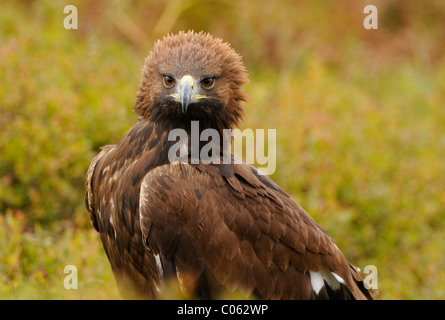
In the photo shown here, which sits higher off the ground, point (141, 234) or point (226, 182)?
point (226, 182)

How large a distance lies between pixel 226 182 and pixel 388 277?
14.3 feet

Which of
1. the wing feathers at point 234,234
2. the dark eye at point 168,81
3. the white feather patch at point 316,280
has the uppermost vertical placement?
the dark eye at point 168,81

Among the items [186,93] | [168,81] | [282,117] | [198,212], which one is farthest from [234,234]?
[282,117]

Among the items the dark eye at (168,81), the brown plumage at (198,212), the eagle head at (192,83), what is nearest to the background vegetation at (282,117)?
the brown plumage at (198,212)

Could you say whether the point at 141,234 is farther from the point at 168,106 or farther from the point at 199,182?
the point at 168,106

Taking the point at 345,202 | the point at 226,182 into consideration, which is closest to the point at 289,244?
the point at 226,182

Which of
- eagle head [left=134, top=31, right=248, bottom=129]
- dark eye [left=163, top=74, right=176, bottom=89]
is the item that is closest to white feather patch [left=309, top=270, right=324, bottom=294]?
eagle head [left=134, top=31, right=248, bottom=129]

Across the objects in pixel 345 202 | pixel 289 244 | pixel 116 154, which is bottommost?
pixel 289 244

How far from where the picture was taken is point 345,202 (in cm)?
961

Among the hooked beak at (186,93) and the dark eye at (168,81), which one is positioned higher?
the dark eye at (168,81)

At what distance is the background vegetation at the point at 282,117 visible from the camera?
299 inches

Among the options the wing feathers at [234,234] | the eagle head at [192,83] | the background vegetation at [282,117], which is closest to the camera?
the wing feathers at [234,234]

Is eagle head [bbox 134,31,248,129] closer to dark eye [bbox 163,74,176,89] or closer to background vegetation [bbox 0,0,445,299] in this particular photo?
dark eye [bbox 163,74,176,89]

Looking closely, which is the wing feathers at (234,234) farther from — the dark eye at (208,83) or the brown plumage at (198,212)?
the dark eye at (208,83)
